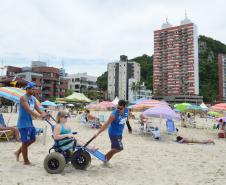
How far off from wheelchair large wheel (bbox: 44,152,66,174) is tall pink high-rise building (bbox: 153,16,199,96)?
106 m

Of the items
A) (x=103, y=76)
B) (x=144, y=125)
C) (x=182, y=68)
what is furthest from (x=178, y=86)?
(x=144, y=125)

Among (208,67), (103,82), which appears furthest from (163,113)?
(103,82)

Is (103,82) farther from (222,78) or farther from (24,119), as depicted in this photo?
(24,119)

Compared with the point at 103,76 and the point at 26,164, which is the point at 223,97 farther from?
the point at 26,164

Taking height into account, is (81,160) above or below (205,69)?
below

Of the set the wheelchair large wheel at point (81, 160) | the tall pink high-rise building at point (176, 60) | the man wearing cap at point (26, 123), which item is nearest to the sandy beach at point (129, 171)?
the wheelchair large wheel at point (81, 160)

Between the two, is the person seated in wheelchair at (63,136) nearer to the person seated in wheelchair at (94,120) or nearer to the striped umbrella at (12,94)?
the striped umbrella at (12,94)

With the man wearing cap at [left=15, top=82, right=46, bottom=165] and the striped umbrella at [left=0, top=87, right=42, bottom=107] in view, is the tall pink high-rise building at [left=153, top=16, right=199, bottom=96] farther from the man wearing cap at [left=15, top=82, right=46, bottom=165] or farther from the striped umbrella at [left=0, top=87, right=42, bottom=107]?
the man wearing cap at [left=15, top=82, right=46, bottom=165]

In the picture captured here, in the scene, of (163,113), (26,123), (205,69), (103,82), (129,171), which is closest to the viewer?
(26,123)

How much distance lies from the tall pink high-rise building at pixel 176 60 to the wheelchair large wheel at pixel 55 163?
349ft

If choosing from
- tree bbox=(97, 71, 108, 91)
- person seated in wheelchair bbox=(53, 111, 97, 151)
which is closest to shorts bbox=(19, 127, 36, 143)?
person seated in wheelchair bbox=(53, 111, 97, 151)

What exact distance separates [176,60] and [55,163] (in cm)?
11456

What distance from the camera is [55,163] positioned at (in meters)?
5.18

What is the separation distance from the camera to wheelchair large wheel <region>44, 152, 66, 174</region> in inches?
201
